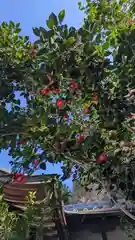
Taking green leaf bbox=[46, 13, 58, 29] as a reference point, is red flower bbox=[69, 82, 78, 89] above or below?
below

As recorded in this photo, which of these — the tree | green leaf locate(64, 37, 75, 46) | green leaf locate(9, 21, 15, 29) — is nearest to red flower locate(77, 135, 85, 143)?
the tree

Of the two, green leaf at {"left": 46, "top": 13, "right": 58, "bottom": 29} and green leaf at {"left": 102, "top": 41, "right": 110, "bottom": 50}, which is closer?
green leaf at {"left": 46, "top": 13, "right": 58, "bottom": 29}

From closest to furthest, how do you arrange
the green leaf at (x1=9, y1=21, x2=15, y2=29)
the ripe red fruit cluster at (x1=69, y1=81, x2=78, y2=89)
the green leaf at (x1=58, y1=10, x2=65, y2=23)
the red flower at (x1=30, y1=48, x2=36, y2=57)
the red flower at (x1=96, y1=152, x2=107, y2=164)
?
the green leaf at (x1=58, y1=10, x2=65, y2=23), the red flower at (x1=96, y1=152, x2=107, y2=164), the ripe red fruit cluster at (x1=69, y1=81, x2=78, y2=89), the red flower at (x1=30, y1=48, x2=36, y2=57), the green leaf at (x1=9, y1=21, x2=15, y2=29)

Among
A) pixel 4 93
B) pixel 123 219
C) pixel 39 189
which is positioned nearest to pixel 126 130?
pixel 4 93

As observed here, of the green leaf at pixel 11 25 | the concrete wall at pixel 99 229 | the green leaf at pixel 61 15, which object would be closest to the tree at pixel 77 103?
the green leaf at pixel 61 15

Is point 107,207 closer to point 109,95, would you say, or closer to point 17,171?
point 17,171

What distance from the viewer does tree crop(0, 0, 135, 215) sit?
6.86 ft

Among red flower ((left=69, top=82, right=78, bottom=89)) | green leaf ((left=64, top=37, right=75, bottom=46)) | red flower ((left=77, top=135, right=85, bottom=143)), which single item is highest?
green leaf ((left=64, top=37, right=75, bottom=46))

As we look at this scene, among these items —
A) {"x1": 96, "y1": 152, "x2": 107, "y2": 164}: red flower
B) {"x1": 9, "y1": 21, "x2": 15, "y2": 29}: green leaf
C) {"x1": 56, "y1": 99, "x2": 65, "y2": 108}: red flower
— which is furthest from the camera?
{"x1": 9, "y1": 21, "x2": 15, "y2": 29}: green leaf

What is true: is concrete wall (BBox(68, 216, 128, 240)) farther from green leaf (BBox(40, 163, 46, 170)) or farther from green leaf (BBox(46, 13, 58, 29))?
green leaf (BBox(46, 13, 58, 29))

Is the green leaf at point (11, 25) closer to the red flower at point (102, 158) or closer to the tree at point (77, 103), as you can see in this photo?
the tree at point (77, 103)

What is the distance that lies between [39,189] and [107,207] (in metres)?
0.96

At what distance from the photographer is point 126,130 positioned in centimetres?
228

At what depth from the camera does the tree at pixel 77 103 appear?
209 cm
